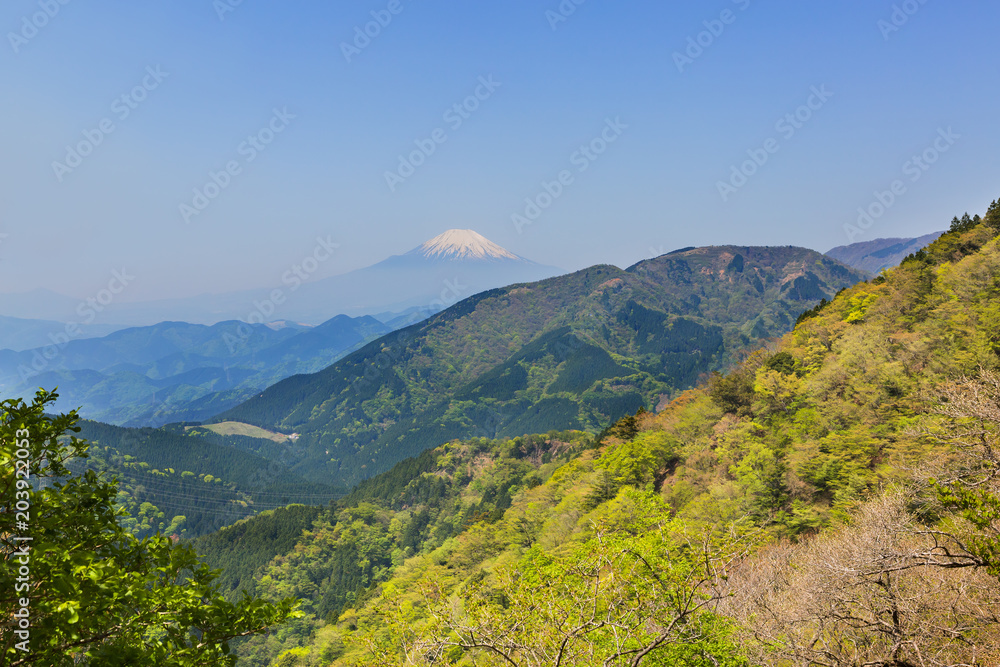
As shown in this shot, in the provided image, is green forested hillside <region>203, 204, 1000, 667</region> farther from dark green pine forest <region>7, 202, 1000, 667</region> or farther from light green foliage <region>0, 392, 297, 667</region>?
light green foliage <region>0, 392, 297, 667</region>

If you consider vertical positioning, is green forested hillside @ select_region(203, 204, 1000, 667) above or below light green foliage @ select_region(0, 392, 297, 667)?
below

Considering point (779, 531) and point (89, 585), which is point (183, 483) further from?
point (89, 585)

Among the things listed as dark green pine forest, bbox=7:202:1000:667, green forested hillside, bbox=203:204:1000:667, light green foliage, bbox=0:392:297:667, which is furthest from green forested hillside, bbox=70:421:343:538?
light green foliage, bbox=0:392:297:667

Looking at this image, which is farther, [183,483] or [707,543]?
[183,483]

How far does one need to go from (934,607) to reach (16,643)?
18775 mm

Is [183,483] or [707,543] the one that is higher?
[183,483]

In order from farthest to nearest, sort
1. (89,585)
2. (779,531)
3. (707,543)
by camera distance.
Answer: (779,531) → (707,543) → (89,585)

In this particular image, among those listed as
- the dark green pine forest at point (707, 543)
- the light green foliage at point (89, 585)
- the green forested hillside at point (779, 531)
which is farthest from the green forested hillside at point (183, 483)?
the light green foliage at point (89, 585)

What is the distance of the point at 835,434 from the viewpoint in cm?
2698

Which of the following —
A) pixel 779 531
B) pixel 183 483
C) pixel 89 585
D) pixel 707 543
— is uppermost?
pixel 183 483

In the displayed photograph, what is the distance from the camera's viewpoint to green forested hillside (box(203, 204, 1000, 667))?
9.82 m

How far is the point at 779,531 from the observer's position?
23.8 meters

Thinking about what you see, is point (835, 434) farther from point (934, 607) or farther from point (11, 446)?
point (11, 446)

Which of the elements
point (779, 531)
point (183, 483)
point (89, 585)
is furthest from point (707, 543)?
point (183, 483)
